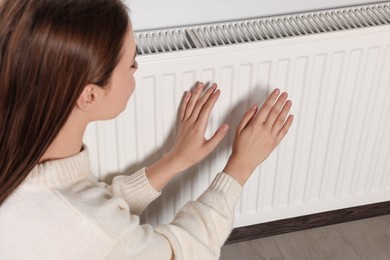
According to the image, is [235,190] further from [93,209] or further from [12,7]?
[12,7]

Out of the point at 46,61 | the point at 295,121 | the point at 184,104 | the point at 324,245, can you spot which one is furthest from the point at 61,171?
the point at 324,245

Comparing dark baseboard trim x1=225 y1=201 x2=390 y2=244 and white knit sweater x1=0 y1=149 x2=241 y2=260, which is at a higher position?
white knit sweater x1=0 y1=149 x2=241 y2=260

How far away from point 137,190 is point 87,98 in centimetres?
32

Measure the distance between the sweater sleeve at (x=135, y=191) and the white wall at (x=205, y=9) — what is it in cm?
30

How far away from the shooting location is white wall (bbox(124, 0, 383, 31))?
1223mm

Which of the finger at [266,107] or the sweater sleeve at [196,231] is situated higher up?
the finger at [266,107]

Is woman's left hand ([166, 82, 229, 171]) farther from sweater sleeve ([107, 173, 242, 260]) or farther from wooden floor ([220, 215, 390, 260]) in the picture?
wooden floor ([220, 215, 390, 260])

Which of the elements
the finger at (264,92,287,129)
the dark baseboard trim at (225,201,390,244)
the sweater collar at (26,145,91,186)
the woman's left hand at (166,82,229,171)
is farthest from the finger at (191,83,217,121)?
the dark baseboard trim at (225,201,390,244)

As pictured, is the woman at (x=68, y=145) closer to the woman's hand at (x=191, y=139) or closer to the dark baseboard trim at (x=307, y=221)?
the woman's hand at (x=191, y=139)

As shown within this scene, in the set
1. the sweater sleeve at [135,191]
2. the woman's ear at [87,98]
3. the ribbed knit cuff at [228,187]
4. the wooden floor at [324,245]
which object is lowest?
the wooden floor at [324,245]

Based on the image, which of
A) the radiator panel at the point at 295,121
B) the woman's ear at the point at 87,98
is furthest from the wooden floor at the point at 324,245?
the woman's ear at the point at 87,98

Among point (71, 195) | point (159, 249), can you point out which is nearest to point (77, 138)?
point (71, 195)

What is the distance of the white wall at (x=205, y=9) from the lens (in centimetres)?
122

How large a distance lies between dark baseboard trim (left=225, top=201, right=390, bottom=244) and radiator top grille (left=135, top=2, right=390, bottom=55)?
61 cm
